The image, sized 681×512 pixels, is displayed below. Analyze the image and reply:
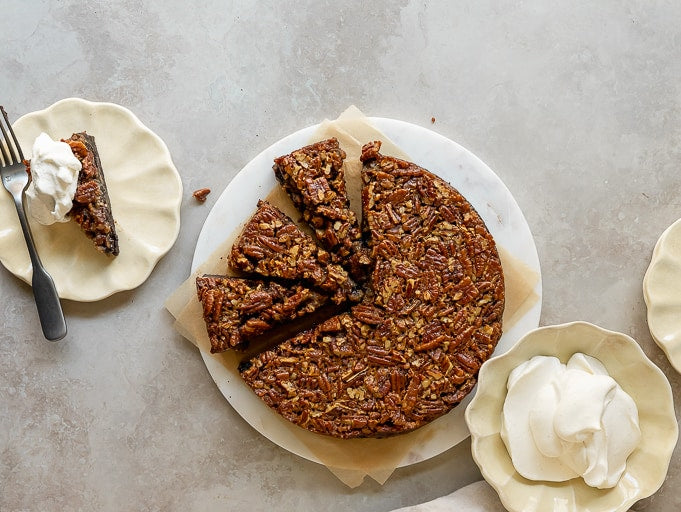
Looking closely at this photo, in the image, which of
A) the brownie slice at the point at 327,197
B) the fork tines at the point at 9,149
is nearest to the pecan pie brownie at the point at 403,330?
A: the brownie slice at the point at 327,197

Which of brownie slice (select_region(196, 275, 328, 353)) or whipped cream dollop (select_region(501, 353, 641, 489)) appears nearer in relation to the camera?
whipped cream dollop (select_region(501, 353, 641, 489))

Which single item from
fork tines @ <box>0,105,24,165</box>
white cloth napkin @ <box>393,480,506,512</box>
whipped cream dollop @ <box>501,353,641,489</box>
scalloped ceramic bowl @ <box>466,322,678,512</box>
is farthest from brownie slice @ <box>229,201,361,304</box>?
fork tines @ <box>0,105,24,165</box>

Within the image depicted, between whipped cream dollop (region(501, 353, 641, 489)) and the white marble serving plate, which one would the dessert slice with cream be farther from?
whipped cream dollop (region(501, 353, 641, 489))

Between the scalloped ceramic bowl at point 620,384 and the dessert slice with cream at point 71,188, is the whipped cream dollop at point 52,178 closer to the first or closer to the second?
the dessert slice with cream at point 71,188

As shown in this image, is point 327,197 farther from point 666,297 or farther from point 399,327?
point 666,297

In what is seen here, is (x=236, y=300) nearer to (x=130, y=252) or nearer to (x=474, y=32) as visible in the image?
(x=130, y=252)

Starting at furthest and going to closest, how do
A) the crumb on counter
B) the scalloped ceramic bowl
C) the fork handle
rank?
the crumb on counter → the fork handle → the scalloped ceramic bowl
